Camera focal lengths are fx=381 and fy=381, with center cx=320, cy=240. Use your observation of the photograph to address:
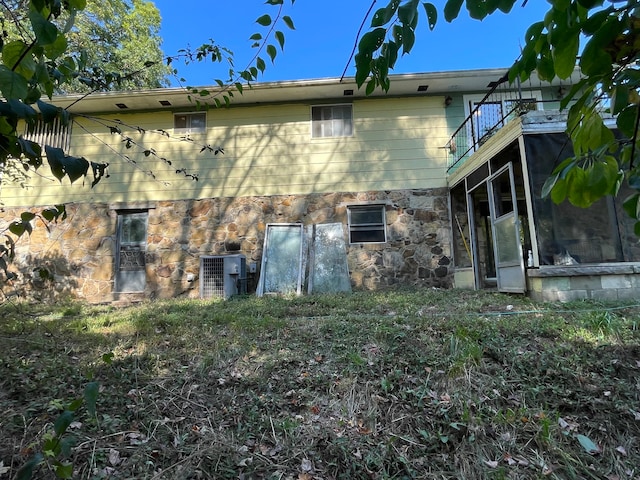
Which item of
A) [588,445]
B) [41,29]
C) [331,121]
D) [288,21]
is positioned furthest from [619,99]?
[331,121]

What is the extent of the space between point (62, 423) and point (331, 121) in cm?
776

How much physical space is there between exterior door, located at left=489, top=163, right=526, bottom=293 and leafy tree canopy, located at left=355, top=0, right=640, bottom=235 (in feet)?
14.6

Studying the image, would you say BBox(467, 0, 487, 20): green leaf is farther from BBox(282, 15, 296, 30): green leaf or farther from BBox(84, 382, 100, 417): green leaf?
BBox(84, 382, 100, 417): green leaf

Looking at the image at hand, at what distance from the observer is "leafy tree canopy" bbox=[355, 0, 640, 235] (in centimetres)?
68

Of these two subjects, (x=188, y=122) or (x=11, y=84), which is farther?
(x=188, y=122)

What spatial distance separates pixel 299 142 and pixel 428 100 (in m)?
2.73

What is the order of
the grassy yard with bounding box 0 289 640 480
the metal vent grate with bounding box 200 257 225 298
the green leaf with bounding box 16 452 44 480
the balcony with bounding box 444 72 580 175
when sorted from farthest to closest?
the balcony with bounding box 444 72 580 175 → the metal vent grate with bounding box 200 257 225 298 → the grassy yard with bounding box 0 289 640 480 → the green leaf with bounding box 16 452 44 480

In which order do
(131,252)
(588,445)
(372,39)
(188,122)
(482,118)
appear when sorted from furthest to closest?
(188,122)
(131,252)
(482,118)
(588,445)
(372,39)

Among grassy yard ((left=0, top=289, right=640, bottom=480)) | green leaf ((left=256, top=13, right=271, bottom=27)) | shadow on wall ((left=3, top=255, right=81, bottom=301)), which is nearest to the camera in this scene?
green leaf ((left=256, top=13, right=271, bottom=27))

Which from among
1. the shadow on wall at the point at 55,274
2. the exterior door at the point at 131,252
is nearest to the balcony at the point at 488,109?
the exterior door at the point at 131,252

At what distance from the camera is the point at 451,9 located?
29.3 inches

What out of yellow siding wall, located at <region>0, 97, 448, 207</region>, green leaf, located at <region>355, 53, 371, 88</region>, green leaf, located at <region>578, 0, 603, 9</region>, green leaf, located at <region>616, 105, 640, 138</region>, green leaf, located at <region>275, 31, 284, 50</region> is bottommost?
green leaf, located at <region>616, 105, 640, 138</region>

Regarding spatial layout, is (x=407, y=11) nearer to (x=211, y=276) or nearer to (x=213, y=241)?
(x=211, y=276)

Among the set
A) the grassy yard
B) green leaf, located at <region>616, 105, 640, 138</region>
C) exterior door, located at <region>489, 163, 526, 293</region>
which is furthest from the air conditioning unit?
green leaf, located at <region>616, 105, 640, 138</region>
